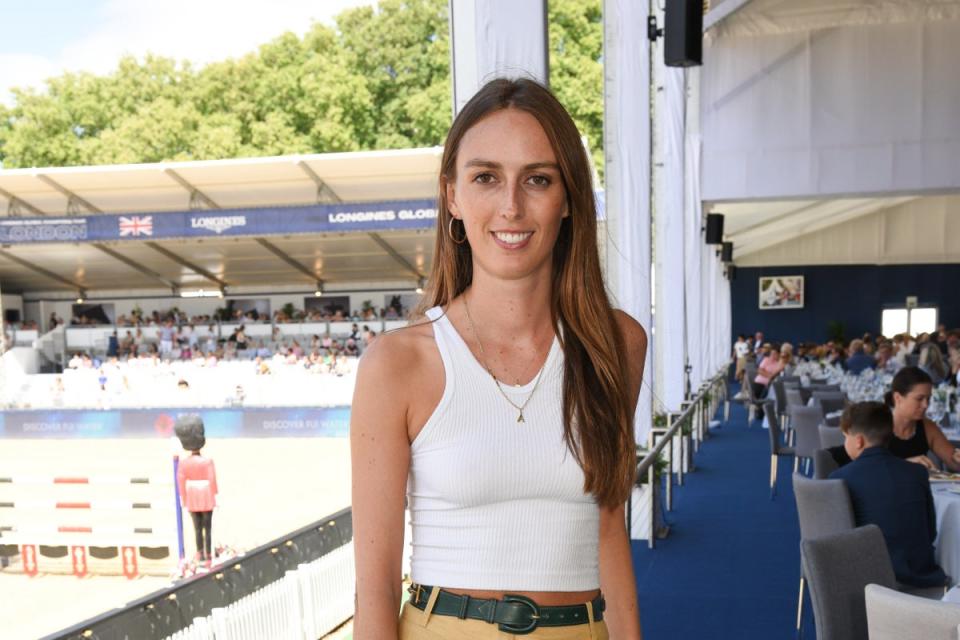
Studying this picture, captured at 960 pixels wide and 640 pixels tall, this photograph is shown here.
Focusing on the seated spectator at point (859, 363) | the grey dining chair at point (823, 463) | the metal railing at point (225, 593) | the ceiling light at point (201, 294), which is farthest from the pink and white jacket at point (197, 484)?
the ceiling light at point (201, 294)

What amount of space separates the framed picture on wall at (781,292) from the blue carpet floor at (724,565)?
19266 millimetres

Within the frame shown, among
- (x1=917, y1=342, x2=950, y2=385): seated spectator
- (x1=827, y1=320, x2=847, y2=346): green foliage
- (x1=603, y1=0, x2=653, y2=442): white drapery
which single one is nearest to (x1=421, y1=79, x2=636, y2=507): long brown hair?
(x1=603, y1=0, x2=653, y2=442): white drapery

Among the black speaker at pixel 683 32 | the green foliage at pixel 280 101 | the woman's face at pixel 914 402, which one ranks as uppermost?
the green foliage at pixel 280 101

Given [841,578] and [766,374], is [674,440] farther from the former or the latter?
[841,578]

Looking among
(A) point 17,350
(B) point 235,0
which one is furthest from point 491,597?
(B) point 235,0

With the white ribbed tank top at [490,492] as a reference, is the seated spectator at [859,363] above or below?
below

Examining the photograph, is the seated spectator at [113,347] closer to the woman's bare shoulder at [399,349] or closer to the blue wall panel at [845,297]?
the blue wall panel at [845,297]

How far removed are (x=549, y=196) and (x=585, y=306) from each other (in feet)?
0.61

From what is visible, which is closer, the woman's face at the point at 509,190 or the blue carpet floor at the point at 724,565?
the woman's face at the point at 509,190

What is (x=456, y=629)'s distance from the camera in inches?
46.8

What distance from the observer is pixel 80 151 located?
34688mm

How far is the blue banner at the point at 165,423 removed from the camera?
17969 mm

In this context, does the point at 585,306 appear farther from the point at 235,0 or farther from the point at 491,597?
the point at 235,0

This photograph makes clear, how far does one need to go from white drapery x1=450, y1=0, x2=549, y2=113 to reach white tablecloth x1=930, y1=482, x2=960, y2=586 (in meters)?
2.72
